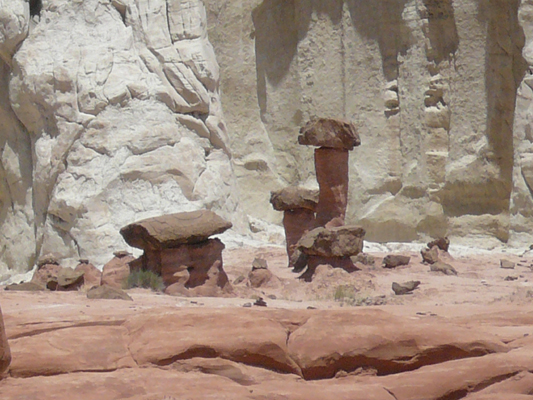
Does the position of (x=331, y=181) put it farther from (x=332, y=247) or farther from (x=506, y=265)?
(x=506, y=265)

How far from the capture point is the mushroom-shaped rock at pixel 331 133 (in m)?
12.1

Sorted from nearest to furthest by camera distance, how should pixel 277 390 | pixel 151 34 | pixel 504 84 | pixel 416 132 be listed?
1. pixel 277 390
2. pixel 151 34
3. pixel 504 84
4. pixel 416 132

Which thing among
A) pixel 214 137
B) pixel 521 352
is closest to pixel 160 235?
pixel 521 352

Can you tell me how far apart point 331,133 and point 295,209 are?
1501 mm

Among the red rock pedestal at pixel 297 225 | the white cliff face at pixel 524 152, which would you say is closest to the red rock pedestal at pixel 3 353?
the red rock pedestal at pixel 297 225

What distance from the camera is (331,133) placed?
477 inches

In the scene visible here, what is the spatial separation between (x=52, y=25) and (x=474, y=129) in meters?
10.3

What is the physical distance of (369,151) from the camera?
2072cm

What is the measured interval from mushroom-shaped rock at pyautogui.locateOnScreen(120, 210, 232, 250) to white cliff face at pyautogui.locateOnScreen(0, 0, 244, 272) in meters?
4.88

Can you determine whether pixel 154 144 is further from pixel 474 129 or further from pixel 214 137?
pixel 474 129

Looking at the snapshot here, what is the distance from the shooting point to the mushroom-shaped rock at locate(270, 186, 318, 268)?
1252 centimetres

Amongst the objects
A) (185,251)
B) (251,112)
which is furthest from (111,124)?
(185,251)

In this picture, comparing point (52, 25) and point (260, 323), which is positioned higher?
point (52, 25)

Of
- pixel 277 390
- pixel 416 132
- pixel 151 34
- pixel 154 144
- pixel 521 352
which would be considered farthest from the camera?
pixel 416 132
